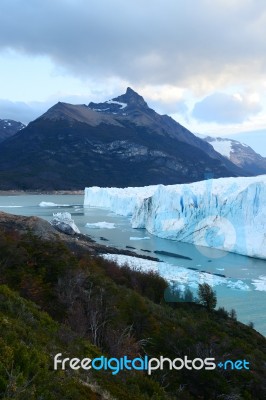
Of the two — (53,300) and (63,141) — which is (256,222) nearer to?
(53,300)

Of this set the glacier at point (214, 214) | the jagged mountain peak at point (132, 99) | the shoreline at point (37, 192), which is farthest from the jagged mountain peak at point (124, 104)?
the glacier at point (214, 214)

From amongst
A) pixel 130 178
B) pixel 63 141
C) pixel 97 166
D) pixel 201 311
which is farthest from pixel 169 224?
pixel 63 141

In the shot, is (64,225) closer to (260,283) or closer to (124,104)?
(260,283)

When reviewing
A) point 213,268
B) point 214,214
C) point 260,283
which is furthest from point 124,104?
point 260,283

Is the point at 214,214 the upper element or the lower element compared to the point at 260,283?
upper

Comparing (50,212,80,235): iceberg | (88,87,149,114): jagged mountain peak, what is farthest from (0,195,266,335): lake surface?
(88,87,149,114): jagged mountain peak

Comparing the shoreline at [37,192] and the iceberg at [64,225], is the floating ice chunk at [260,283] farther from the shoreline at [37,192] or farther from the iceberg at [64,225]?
the shoreline at [37,192]
